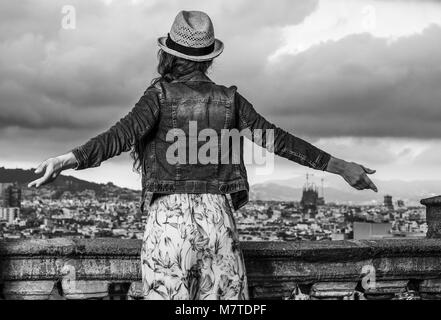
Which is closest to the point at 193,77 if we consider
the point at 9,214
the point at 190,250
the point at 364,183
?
the point at 190,250

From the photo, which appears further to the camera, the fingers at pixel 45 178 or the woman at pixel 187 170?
the woman at pixel 187 170

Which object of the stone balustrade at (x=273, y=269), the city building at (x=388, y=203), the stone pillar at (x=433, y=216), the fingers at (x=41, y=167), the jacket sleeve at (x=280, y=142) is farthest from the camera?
the city building at (x=388, y=203)

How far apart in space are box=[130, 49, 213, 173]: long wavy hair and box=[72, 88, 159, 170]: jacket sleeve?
16 centimetres

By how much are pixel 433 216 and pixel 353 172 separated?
7.60 ft

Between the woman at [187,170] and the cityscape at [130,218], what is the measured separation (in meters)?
13.3

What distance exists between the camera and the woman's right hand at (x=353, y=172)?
4.54 meters

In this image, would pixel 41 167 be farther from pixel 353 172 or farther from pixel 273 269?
pixel 273 269

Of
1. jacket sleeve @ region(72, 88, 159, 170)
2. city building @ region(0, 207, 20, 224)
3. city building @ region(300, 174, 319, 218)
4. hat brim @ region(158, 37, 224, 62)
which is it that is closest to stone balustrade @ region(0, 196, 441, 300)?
jacket sleeve @ region(72, 88, 159, 170)

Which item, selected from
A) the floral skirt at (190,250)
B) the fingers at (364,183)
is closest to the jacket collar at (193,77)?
the floral skirt at (190,250)

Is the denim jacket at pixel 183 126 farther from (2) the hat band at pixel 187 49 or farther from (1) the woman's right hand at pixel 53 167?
(1) the woman's right hand at pixel 53 167
